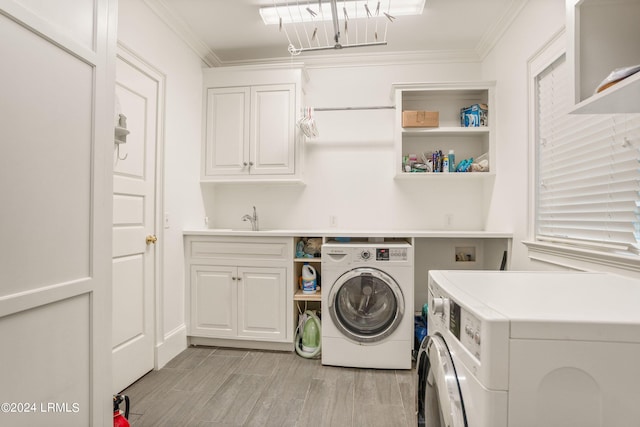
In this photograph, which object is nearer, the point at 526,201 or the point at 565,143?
the point at 565,143

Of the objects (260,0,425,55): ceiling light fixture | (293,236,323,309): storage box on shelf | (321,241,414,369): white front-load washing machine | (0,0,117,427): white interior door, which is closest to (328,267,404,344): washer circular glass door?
(321,241,414,369): white front-load washing machine

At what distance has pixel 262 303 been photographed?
7.92 feet

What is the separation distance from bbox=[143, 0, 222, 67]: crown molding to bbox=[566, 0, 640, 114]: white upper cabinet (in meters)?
2.41

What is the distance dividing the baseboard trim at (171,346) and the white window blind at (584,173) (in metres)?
2.68

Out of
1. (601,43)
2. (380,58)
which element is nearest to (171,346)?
(601,43)

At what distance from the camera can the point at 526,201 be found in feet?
6.63

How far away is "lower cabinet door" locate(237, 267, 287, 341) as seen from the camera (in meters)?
2.39

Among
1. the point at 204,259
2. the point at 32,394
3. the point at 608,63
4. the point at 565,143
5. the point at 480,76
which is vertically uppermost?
the point at 480,76

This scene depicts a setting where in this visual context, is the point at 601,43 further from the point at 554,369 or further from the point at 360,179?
the point at 360,179

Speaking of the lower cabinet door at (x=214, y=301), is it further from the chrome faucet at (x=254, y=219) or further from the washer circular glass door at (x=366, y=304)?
the washer circular glass door at (x=366, y=304)

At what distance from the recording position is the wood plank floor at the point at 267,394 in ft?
5.35

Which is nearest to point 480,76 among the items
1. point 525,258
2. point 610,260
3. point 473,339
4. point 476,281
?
point 525,258

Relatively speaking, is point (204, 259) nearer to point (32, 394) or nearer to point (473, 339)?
point (32, 394)

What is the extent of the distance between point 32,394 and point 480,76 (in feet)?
11.6
